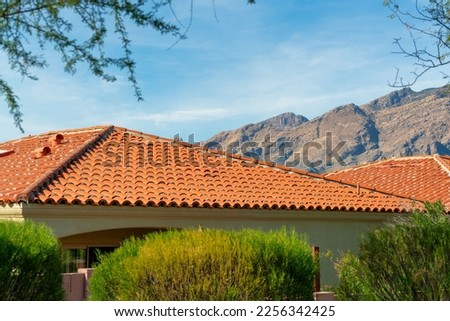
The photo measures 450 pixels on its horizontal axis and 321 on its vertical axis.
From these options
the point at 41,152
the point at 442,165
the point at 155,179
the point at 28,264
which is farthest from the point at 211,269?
the point at 442,165

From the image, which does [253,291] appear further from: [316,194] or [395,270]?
[316,194]

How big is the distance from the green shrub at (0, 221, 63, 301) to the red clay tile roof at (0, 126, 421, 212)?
722 cm

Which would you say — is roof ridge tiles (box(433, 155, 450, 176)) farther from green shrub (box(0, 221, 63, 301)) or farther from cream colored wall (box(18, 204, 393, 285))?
green shrub (box(0, 221, 63, 301))

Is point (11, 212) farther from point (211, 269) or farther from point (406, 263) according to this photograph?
point (406, 263)

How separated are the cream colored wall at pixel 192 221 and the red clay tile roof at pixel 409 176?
4.76 meters

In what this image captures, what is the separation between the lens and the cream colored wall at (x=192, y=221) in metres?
18.7

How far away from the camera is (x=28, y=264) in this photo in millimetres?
10594

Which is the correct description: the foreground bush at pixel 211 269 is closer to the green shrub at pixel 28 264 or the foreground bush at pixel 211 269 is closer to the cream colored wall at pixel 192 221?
the green shrub at pixel 28 264

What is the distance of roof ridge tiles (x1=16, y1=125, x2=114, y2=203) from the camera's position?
59.4 ft

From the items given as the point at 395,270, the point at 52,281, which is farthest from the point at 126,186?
the point at 395,270

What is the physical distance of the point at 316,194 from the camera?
2302 centimetres

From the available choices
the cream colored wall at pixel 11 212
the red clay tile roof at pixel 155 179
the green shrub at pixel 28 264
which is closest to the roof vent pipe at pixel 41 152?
the red clay tile roof at pixel 155 179
